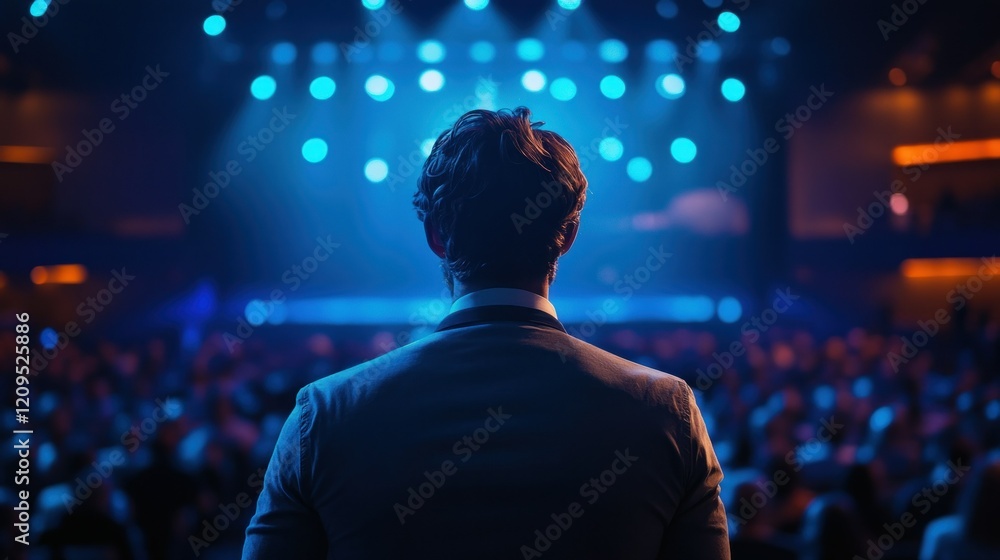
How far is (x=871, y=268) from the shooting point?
12.2 m

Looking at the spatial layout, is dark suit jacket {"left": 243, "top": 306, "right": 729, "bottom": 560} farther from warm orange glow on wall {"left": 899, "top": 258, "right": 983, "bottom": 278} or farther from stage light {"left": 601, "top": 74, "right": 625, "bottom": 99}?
warm orange glow on wall {"left": 899, "top": 258, "right": 983, "bottom": 278}

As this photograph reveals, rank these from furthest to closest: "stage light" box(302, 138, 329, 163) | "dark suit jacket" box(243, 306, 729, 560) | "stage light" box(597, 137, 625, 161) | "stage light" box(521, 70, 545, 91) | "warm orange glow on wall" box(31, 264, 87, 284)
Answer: "stage light" box(302, 138, 329, 163), "stage light" box(597, 137, 625, 161), "stage light" box(521, 70, 545, 91), "warm orange glow on wall" box(31, 264, 87, 284), "dark suit jacket" box(243, 306, 729, 560)

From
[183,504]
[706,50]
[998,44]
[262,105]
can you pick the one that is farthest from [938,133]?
[183,504]

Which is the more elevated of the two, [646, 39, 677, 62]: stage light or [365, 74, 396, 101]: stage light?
[365, 74, 396, 101]: stage light

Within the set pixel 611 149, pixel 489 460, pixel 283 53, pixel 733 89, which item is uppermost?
pixel 283 53

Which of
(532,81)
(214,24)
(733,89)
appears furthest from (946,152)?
(214,24)

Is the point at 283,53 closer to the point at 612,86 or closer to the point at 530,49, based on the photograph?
the point at 530,49

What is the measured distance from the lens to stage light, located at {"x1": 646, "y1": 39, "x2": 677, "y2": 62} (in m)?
10.3

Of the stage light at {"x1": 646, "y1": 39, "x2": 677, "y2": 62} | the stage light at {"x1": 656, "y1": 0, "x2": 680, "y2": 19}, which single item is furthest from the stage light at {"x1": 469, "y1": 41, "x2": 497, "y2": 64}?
the stage light at {"x1": 656, "y1": 0, "x2": 680, "y2": 19}

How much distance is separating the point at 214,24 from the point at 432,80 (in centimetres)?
321

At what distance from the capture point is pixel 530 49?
34.5ft

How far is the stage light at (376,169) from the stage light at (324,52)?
1680 millimetres

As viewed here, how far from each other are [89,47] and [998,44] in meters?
14.2

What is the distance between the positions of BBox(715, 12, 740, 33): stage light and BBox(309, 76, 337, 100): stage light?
5948 millimetres
